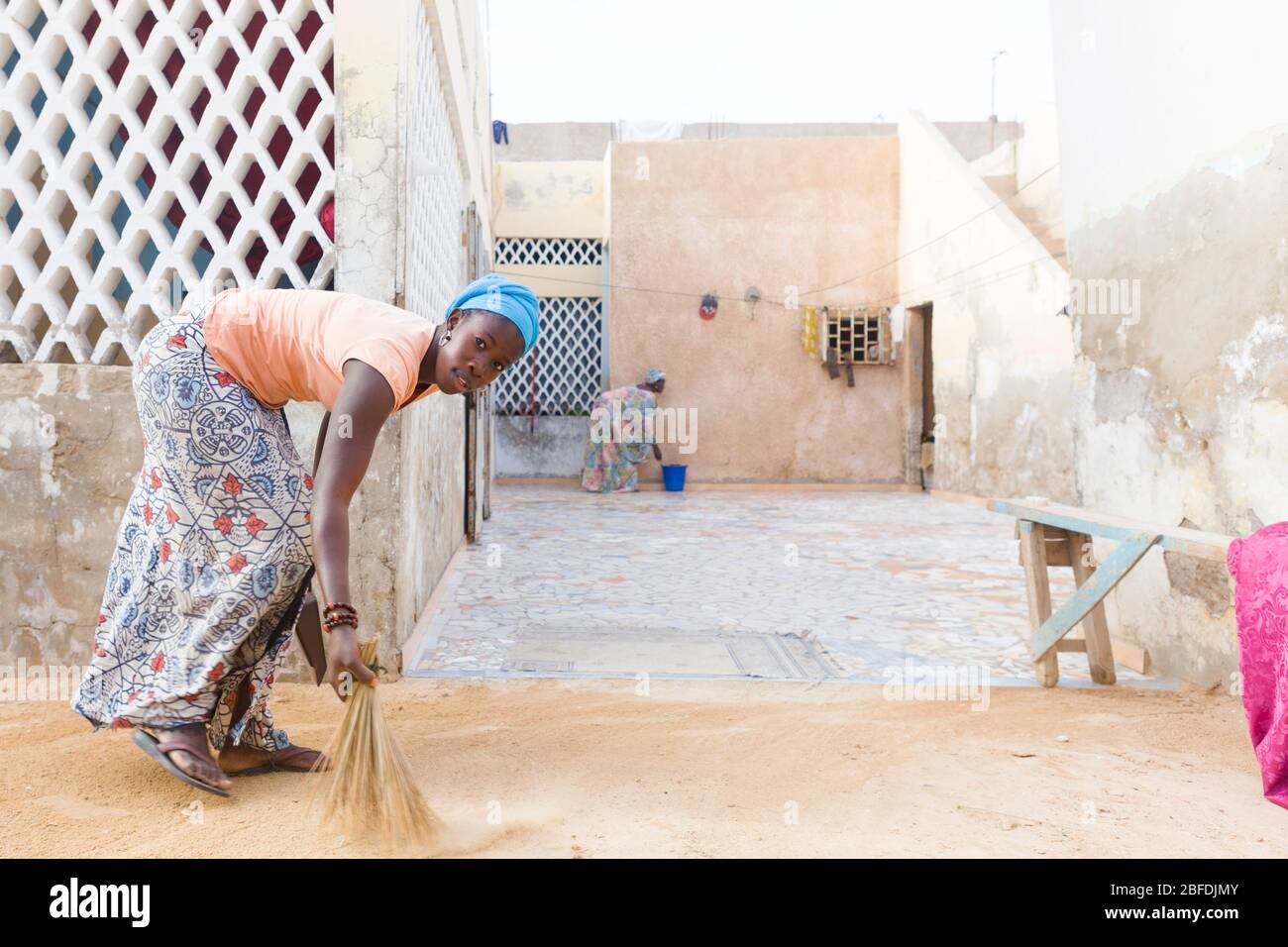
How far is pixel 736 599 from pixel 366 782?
3.15 meters

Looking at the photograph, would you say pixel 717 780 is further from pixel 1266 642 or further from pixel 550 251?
pixel 550 251

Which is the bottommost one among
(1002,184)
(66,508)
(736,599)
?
(736,599)

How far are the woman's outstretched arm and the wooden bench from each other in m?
2.19

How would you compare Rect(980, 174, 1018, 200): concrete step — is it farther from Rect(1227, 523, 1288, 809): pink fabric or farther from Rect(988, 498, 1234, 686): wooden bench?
Rect(1227, 523, 1288, 809): pink fabric

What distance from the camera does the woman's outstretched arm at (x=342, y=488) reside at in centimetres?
170

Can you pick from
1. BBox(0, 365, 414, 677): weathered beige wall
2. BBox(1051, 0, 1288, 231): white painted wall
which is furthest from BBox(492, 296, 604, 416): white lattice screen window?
BBox(0, 365, 414, 677): weathered beige wall

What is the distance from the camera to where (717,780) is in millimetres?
2318

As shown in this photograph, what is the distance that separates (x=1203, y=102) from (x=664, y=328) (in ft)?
28.3

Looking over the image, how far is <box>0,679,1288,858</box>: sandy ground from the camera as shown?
190cm

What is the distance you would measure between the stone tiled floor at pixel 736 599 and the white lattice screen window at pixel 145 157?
1.48 m

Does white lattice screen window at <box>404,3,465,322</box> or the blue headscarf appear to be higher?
white lattice screen window at <box>404,3,465,322</box>

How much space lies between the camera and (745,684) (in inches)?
129

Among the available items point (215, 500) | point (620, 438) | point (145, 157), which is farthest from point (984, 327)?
point (215, 500)

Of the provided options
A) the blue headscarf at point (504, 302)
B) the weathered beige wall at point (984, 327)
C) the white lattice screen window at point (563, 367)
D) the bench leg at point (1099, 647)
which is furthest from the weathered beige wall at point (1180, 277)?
the white lattice screen window at point (563, 367)
